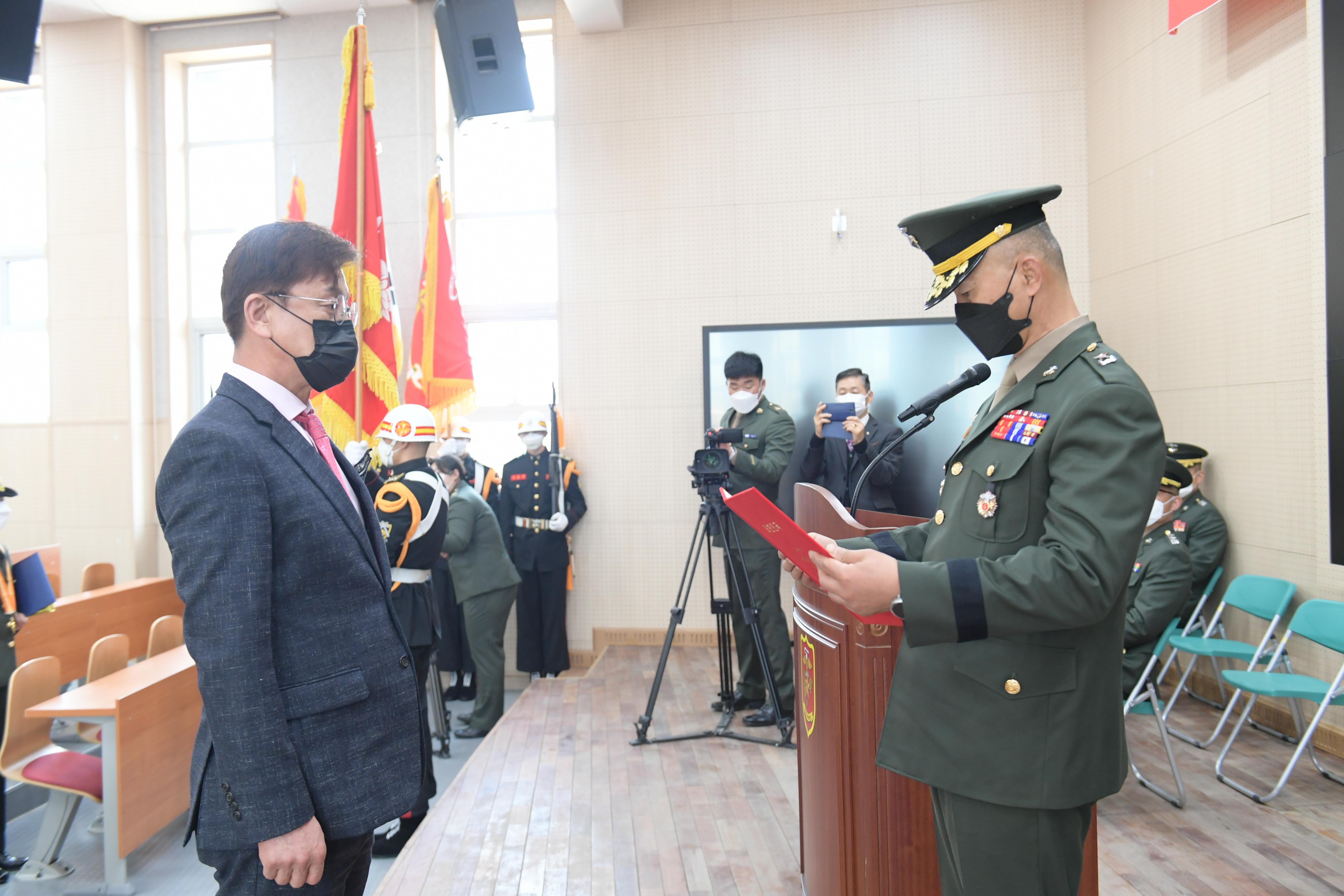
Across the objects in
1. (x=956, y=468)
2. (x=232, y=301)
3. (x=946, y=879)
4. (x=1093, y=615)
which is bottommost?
(x=946, y=879)

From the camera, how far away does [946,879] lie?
1327 millimetres

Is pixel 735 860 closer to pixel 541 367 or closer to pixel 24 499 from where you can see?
pixel 541 367

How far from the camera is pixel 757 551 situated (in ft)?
13.3

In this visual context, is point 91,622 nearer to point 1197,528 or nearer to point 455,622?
point 455,622

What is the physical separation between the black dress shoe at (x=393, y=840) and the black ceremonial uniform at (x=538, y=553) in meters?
2.32

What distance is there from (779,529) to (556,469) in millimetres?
4385

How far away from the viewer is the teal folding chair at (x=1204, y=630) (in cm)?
387

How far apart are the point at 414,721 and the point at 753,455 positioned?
2.94 m

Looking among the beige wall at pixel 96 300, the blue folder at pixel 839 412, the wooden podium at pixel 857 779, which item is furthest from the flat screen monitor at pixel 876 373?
the beige wall at pixel 96 300

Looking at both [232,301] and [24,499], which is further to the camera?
[24,499]

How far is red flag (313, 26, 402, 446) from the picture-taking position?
153 inches

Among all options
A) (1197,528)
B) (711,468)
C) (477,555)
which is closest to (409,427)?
(477,555)

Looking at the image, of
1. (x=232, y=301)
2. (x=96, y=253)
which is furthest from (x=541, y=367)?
(x=232, y=301)

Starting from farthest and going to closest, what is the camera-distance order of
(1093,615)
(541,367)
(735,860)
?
(541,367)
(735,860)
(1093,615)
